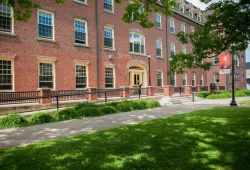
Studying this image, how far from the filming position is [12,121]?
8.89 meters

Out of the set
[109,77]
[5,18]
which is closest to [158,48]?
[109,77]

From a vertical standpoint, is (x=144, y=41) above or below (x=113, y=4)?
below

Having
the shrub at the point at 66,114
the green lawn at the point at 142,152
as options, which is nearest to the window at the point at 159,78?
the shrub at the point at 66,114

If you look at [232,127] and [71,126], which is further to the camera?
[71,126]

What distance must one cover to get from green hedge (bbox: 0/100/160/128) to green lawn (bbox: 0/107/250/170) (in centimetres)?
400

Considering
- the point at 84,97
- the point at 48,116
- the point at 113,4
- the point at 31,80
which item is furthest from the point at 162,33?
the point at 48,116

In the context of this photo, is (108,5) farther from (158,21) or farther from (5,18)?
(5,18)

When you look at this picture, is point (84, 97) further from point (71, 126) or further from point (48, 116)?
point (71, 126)

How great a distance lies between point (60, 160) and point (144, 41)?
20590mm

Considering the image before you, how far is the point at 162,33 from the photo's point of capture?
1028 inches

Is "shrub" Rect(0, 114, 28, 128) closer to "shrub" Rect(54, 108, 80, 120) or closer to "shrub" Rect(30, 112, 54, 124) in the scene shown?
"shrub" Rect(30, 112, 54, 124)

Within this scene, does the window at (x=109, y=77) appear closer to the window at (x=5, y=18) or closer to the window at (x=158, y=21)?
the window at (x=5, y=18)

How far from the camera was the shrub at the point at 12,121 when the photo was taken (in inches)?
341

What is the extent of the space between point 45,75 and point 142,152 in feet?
39.3
